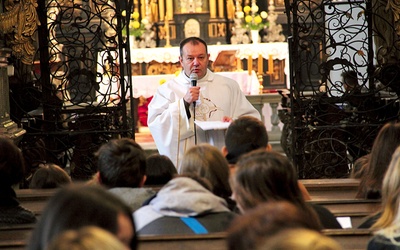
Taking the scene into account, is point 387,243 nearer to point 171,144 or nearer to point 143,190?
point 143,190

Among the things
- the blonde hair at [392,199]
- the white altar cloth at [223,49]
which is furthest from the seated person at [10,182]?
the white altar cloth at [223,49]

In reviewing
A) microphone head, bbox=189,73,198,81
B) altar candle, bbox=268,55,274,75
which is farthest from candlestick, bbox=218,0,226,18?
microphone head, bbox=189,73,198,81

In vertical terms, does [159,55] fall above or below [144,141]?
above

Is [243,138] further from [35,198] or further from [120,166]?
[35,198]

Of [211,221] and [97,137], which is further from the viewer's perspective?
[97,137]

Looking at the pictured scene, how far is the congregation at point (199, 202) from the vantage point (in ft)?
7.11

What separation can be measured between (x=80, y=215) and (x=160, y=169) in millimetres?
3266

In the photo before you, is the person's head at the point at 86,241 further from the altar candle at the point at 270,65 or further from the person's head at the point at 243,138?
the altar candle at the point at 270,65

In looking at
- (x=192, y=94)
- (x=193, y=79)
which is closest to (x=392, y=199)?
(x=192, y=94)

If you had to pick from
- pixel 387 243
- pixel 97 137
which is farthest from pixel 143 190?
pixel 97 137

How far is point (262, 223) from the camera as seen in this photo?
2172mm

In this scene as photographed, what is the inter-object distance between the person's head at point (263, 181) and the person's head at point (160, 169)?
5.97ft

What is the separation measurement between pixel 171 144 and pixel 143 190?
3.59m

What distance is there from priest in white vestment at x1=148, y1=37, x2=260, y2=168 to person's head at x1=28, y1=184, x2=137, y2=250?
5.40 metres
